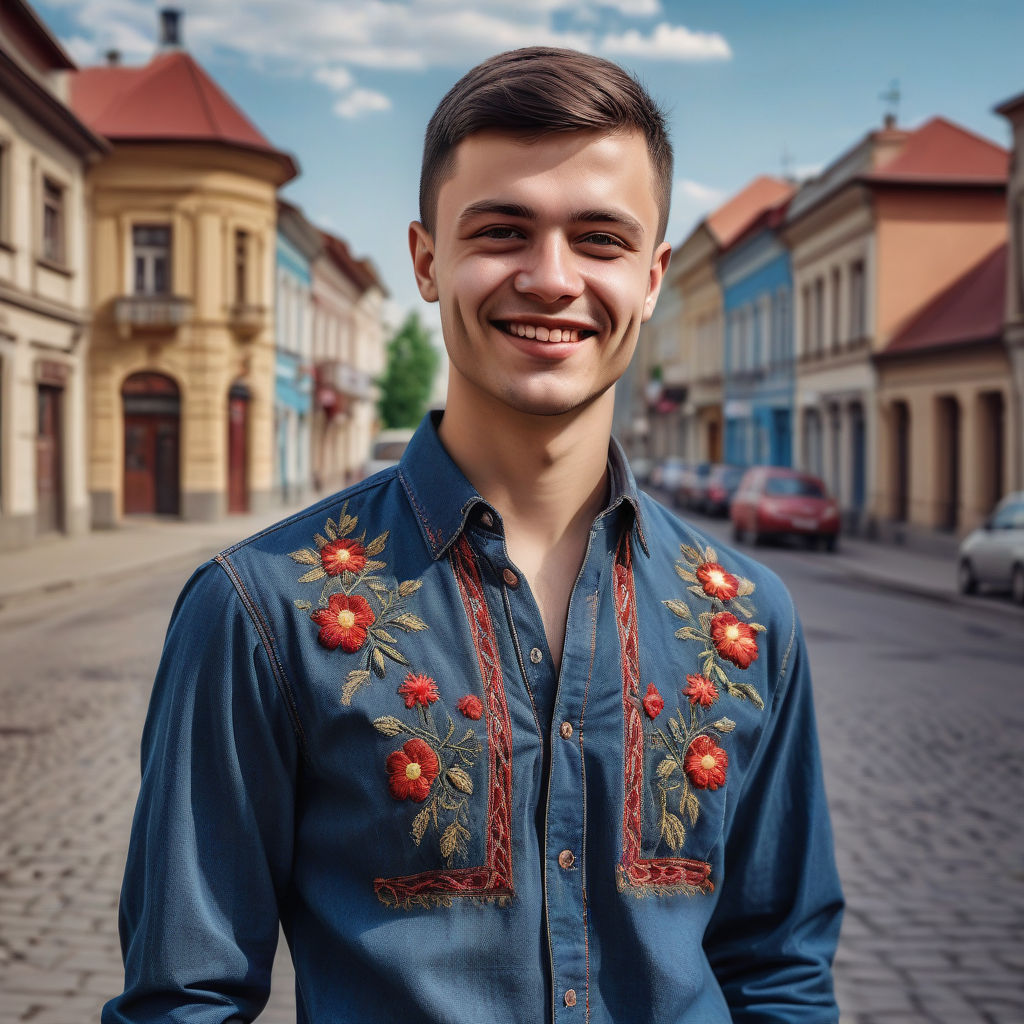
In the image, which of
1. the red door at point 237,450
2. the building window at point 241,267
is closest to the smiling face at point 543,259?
the red door at point 237,450

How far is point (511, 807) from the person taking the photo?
1695 millimetres

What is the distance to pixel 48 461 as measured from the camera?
24.6 m

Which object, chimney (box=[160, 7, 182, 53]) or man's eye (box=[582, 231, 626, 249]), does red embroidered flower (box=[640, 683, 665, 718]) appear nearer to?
man's eye (box=[582, 231, 626, 249])

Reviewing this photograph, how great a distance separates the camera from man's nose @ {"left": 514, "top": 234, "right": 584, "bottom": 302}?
173 cm

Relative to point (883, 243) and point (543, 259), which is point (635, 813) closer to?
point (543, 259)

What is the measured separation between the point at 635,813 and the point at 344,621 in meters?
0.46

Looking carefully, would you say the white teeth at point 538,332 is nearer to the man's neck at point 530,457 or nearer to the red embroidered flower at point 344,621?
the man's neck at point 530,457

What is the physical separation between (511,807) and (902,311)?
32.0 m

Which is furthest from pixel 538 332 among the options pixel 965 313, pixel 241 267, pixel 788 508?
pixel 241 267

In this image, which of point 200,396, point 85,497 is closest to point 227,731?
point 85,497

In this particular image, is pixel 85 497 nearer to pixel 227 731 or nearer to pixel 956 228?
pixel 956 228

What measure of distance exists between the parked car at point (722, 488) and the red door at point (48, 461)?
17835mm

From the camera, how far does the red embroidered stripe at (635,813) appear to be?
175 centimetres

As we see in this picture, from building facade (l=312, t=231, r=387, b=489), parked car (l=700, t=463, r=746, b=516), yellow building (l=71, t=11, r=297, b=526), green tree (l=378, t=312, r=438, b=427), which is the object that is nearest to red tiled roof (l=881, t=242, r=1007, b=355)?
parked car (l=700, t=463, r=746, b=516)
